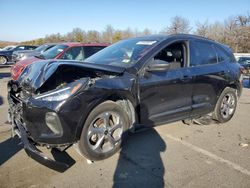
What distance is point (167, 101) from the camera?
4.55 metres

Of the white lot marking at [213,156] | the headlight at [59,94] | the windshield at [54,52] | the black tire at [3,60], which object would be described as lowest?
the white lot marking at [213,156]

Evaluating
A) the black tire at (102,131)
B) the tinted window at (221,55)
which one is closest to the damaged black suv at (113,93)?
the black tire at (102,131)

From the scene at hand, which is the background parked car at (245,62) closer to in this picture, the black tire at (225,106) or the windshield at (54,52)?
the windshield at (54,52)

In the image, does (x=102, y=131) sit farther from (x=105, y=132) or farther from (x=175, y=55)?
(x=175, y=55)

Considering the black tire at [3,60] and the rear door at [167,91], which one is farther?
the black tire at [3,60]

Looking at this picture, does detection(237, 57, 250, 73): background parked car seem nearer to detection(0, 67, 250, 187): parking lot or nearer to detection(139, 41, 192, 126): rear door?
detection(0, 67, 250, 187): parking lot

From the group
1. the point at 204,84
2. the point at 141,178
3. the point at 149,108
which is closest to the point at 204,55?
the point at 204,84

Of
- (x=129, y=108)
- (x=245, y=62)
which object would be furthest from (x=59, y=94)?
(x=245, y=62)

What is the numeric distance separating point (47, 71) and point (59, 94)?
1.46 ft

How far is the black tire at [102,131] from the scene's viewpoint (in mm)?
3641

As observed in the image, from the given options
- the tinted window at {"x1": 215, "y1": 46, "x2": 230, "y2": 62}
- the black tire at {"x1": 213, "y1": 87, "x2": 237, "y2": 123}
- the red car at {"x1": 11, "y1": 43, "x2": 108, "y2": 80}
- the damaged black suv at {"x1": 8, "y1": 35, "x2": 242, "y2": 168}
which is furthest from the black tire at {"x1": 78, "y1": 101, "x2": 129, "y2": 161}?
the red car at {"x1": 11, "y1": 43, "x2": 108, "y2": 80}

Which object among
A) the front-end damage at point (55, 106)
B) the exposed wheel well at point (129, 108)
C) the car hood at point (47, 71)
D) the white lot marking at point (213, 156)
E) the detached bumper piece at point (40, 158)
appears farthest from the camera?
the exposed wheel well at point (129, 108)

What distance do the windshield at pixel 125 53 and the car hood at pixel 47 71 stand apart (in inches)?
12.8

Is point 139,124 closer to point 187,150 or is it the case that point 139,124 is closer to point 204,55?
point 187,150
